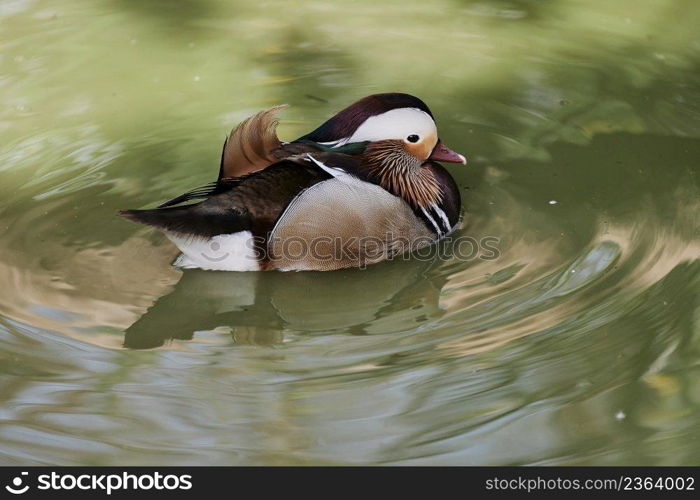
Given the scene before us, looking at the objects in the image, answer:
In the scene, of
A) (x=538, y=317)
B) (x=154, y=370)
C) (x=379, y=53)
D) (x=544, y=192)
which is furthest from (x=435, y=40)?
(x=154, y=370)

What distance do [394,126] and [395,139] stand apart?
0.07 meters

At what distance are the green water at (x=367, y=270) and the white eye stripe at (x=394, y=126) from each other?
426 millimetres

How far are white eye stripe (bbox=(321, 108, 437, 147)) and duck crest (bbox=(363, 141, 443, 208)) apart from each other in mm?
44

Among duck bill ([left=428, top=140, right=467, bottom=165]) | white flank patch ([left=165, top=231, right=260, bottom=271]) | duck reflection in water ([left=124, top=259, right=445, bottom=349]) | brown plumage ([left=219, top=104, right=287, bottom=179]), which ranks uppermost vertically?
brown plumage ([left=219, top=104, right=287, bottom=179])

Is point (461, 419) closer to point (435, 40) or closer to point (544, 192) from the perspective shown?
point (544, 192)

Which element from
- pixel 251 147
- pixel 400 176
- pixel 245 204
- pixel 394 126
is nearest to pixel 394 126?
pixel 394 126

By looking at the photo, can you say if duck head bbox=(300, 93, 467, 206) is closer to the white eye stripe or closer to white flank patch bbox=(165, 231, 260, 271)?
the white eye stripe

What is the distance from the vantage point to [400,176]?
188 inches

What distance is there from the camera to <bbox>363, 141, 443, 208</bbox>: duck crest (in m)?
4.71

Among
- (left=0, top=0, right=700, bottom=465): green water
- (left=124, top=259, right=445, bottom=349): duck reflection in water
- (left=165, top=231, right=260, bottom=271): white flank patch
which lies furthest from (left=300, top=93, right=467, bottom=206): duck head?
(left=165, top=231, right=260, bottom=271): white flank patch

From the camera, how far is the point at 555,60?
604 centimetres

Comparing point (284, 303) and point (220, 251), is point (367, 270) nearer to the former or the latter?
point (284, 303)

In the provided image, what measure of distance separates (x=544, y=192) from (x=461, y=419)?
1743mm

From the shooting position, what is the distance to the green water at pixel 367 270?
136 inches
